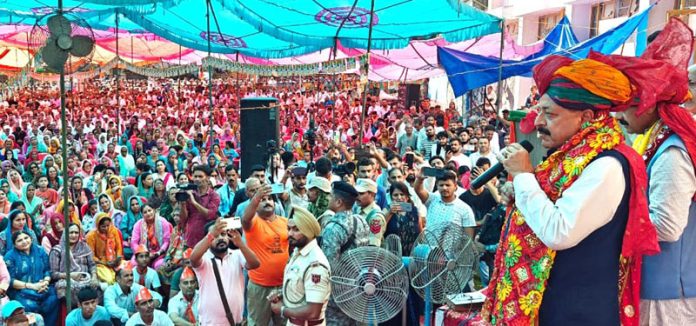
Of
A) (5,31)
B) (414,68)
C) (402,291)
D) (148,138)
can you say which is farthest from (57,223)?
(5,31)

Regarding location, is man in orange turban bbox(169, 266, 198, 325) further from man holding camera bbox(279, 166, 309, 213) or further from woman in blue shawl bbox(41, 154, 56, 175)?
woman in blue shawl bbox(41, 154, 56, 175)

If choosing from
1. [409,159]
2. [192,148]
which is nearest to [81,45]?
[409,159]

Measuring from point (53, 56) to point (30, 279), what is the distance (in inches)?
90.4

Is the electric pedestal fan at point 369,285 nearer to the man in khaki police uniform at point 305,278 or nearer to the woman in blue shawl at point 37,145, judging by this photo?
the man in khaki police uniform at point 305,278

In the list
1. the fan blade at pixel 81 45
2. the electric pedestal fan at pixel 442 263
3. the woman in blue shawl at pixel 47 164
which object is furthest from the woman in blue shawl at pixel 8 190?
the electric pedestal fan at pixel 442 263

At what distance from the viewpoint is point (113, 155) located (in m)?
10.7

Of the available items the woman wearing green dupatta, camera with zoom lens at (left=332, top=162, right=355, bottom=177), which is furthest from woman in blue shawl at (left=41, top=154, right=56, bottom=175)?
camera with zoom lens at (left=332, top=162, right=355, bottom=177)

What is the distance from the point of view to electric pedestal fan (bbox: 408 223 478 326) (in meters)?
3.27

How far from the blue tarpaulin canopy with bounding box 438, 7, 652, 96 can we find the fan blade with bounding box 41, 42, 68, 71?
24.3 ft

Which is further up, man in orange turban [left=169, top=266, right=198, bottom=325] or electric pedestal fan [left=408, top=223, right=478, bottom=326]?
electric pedestal fan [left=408, top=223, right=478, bottom=326]

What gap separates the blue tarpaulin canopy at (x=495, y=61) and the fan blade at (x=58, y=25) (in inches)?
289

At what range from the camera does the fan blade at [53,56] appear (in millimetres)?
4387

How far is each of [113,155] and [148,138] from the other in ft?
7.06

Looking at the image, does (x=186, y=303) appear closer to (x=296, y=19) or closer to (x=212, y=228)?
(x=212, y=228)
